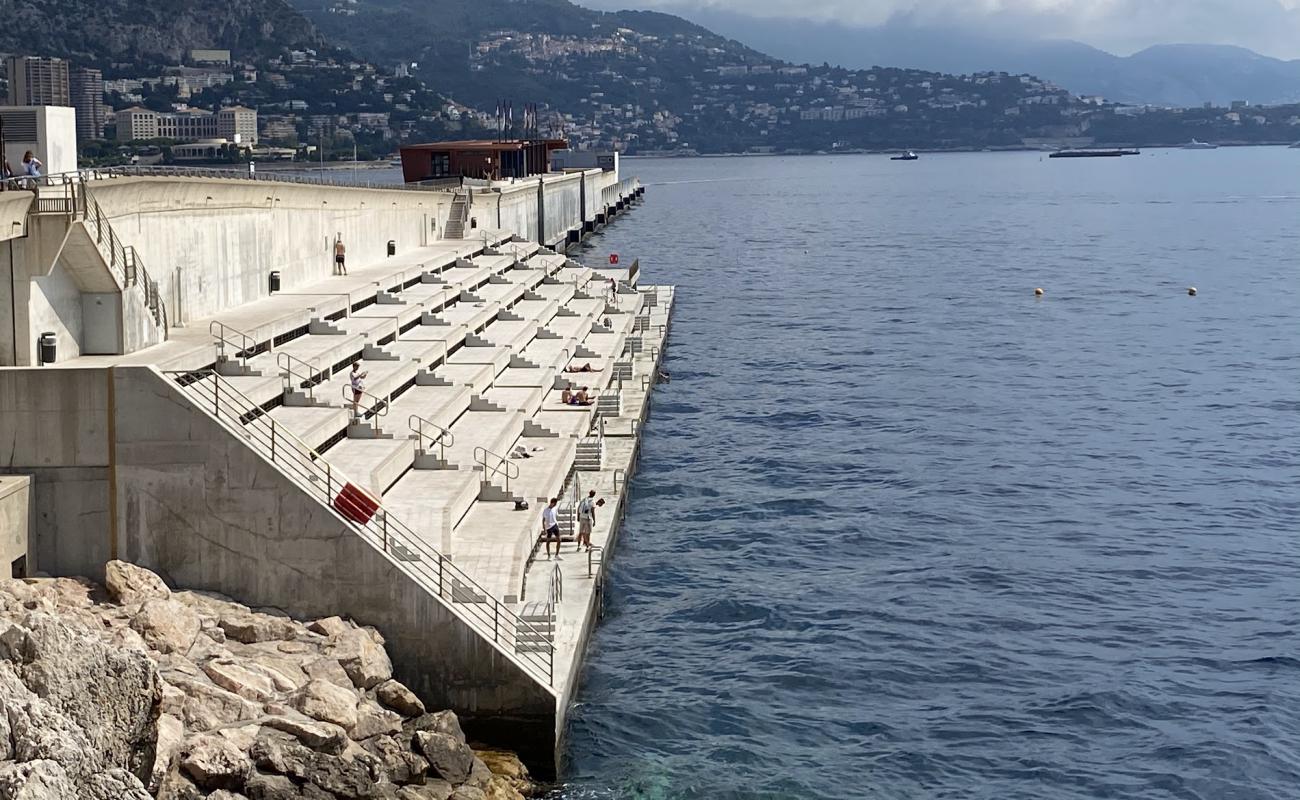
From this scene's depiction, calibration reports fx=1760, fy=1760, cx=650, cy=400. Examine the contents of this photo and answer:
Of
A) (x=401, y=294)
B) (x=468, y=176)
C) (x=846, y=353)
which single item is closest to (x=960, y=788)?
(x=401, y=294)

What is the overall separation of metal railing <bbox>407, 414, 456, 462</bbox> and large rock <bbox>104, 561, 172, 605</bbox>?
7.91m

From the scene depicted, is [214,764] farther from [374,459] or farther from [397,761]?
[374,459]

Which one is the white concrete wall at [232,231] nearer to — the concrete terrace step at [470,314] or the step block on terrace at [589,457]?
the concrete terrace step at [470,314]

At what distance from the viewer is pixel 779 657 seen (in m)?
30.2

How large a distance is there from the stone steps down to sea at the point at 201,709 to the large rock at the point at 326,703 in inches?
0.8

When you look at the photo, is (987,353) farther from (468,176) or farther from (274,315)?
(468,176)

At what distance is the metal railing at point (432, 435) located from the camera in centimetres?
3294

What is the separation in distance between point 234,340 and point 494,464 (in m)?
5.85

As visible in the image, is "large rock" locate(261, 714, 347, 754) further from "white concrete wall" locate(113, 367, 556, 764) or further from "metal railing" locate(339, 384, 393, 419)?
"metal railing" locate(339, 384, 393, 419)

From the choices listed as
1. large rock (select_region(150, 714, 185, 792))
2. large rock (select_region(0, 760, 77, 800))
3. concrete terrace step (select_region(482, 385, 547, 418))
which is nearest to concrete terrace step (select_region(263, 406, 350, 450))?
concrete terrace step (select_region(482, 385, 547, 418))

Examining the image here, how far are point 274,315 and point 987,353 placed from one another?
120ft

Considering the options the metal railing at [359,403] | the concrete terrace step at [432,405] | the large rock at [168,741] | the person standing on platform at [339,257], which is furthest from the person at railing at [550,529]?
the person standing on platform at [339,257]

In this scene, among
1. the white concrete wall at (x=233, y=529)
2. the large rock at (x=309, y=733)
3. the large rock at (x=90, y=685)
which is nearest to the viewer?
the large rock at (x=90, y=685)

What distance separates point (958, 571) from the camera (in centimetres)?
3569
